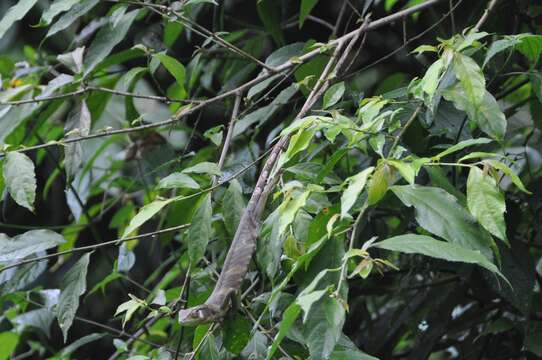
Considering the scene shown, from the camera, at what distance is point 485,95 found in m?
0.84

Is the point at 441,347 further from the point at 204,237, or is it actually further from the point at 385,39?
the point at 385,39

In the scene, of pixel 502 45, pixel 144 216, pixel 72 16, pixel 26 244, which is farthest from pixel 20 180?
pixel 502 45

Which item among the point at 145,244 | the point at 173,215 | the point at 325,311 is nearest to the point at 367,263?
the point at 325,311

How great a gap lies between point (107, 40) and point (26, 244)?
0.38 meters

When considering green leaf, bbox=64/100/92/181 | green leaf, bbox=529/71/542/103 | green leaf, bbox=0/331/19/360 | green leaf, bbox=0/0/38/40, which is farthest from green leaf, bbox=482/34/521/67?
green leaf, bbox=0/331/19/360

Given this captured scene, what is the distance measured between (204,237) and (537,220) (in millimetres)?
609

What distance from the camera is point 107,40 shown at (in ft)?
4.15

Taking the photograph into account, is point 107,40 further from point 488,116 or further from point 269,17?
point 488,116

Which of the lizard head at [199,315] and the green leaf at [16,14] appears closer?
the lizard head at [199,315]

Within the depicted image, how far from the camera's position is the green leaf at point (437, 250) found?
2.16 feet

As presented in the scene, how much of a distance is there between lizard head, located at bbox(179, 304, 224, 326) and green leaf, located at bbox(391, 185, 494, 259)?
0.65 ft

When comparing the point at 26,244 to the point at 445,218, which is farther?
the point at 26,244

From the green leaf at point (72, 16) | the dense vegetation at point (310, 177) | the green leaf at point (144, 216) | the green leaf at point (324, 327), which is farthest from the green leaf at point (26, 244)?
the green leaf at point (324, 327)

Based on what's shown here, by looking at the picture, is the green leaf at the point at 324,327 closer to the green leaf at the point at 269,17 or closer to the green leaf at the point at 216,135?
the green leaf at the point at 216,135
